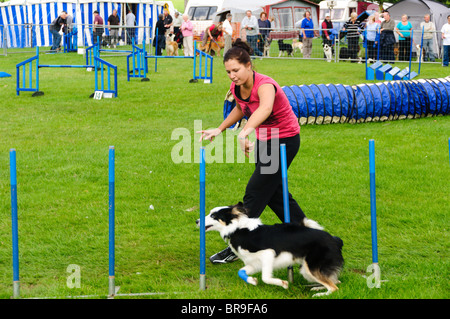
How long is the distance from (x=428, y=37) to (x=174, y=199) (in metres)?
18.0

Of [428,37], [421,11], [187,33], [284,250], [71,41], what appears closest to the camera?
[284,250]

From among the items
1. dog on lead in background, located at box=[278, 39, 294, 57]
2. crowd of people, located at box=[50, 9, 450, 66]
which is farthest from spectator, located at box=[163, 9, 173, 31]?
dog on lead in background, located at box=[278, 39, 294, 57]

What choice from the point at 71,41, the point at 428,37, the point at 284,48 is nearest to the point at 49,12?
the point at 71,41

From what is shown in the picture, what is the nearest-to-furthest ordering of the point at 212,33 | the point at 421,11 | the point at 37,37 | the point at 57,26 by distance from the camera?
the point at 57,26 → the point at 421,11 → the point at 212,33 → the point at 37,37

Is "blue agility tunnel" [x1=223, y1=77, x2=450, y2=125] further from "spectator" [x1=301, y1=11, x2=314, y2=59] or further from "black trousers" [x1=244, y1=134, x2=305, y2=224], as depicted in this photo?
"spectator" [x1=301, y1=11, x2=314, y2=59]

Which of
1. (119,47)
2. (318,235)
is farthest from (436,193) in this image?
(119,47)

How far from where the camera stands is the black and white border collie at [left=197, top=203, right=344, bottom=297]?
433cm

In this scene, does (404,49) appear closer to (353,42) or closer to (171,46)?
(353,42)

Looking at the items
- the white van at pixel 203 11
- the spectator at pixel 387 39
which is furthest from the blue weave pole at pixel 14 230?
the white van at pixel 203 11

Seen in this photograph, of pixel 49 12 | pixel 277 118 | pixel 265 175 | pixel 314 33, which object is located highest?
→ pixel 49 12

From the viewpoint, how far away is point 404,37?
895 inches

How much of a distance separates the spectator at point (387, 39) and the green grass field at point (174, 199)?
36.2 ft

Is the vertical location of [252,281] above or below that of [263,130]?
below
